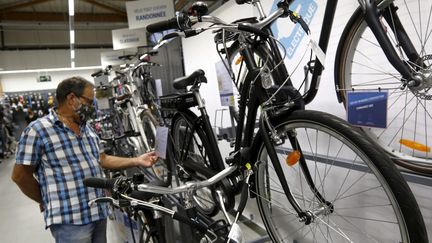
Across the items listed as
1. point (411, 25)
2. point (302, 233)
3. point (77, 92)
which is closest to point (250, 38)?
point (411, 25)

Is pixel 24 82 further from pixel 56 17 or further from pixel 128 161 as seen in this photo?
pixel 128 161

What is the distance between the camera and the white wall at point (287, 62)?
1731 mm

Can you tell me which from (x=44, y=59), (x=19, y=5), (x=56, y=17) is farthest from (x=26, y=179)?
(x=44, y=59)

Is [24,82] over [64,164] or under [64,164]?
over

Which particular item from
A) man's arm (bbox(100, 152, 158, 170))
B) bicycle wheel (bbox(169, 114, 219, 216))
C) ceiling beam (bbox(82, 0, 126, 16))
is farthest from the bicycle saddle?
ceiling beam (bbox(82, 0, 126, 16))

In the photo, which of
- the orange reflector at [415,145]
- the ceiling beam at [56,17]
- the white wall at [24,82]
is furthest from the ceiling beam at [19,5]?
the orange reflector at [415,145]

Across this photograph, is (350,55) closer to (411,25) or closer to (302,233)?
(411,25)

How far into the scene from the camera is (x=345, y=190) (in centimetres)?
185

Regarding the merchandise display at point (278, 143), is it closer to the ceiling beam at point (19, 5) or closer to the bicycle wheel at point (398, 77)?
the bicycle wheel at point (398, 77)

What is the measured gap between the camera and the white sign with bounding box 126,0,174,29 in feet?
16.9

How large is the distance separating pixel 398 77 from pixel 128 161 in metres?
1.65

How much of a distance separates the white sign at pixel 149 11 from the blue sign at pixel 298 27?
341 centimetres

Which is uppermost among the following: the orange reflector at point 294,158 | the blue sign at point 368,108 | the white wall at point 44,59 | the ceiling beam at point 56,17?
the ceiling beam at point 56,17

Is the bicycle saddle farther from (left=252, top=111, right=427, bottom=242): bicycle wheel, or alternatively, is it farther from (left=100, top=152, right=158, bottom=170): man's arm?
(left=252, top=111, right=427, bottom=242): bicycle wheel
